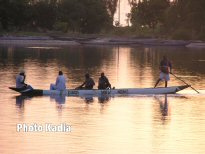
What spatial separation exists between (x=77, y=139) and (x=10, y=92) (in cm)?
1383

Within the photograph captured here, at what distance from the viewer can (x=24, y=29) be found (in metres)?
140

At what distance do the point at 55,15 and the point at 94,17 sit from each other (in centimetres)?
715

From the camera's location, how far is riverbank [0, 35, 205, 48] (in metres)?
125

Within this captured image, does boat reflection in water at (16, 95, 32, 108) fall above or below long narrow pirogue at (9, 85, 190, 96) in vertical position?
below

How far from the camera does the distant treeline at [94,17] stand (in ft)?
446

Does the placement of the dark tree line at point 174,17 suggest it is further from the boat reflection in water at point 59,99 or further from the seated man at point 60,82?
the boat reflection in water at point 59,99

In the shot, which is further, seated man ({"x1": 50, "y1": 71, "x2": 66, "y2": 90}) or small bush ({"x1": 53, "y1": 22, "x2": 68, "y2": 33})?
small bush ({"x1": 53, "y1": 22, "x2": 68, "y2": 33})

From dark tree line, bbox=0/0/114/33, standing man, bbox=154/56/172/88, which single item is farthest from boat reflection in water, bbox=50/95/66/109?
dark tree line, bbox=0/0/114/33

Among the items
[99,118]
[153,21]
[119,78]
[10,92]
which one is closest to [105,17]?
[153,21]

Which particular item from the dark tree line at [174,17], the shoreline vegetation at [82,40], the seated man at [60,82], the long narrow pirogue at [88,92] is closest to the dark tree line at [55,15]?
the shoreline vegetation at [82,40]

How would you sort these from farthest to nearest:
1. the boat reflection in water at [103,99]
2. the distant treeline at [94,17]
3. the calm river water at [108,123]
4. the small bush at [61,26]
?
the small bush at [61,26] < the distant treeline at [94,17] < the boat reflection in water at [103,99] < the calm river water at [108,123]

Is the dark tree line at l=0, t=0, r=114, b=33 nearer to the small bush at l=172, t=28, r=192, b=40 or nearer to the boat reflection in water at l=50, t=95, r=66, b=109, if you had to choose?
the small bush at l=172, t=28, r=192, b=40

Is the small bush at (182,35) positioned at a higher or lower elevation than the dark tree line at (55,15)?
lower

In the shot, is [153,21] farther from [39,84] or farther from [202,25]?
[39,84]
